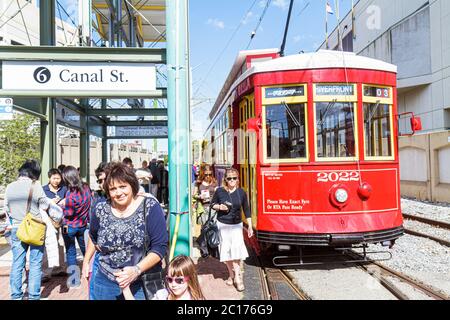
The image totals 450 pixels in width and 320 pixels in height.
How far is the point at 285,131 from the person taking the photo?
5488mm

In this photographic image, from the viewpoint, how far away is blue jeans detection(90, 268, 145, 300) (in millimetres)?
2533

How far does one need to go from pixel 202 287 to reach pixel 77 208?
75.0 inches

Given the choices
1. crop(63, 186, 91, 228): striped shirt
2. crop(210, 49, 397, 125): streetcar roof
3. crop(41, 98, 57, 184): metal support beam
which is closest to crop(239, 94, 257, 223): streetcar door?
crop(210, 49, 397, 125): streetcar roof

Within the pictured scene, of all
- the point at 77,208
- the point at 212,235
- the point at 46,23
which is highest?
the point at 46,23

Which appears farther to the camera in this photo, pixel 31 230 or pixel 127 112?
pixel 127 112

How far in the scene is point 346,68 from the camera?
5.38m

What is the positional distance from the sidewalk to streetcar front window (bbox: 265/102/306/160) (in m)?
1.90

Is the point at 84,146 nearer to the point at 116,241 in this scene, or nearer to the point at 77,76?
the point at 77,76

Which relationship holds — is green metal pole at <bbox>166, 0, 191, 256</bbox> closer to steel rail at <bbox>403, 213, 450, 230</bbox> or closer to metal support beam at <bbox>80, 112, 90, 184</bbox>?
metal support beam at <bbox>80, 112, 90, 184</bbox>

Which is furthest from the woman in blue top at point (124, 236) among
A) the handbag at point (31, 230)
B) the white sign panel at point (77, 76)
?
the white sign panel at point (77, 76)

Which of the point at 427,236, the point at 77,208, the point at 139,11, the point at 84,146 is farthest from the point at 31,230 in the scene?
the point at 139,11

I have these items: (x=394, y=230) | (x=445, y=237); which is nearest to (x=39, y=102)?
(x=394, y=230)
